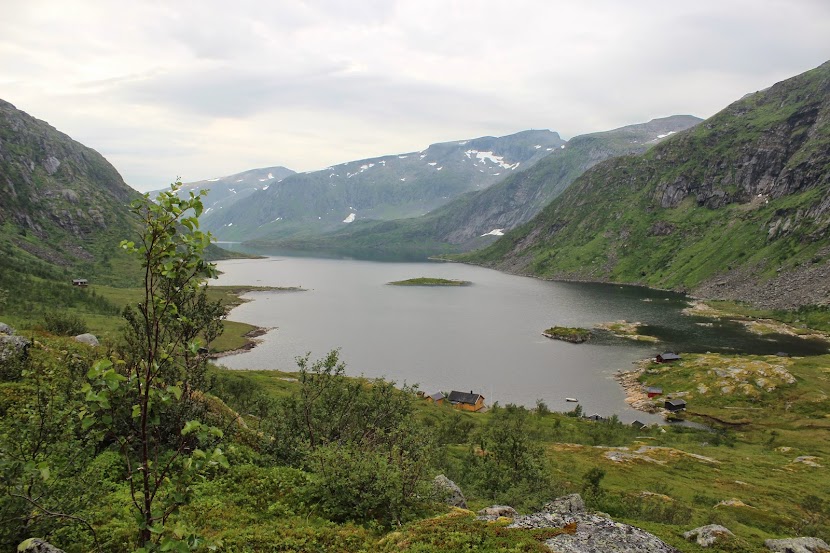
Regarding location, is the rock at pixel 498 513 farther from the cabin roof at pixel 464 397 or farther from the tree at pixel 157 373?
the cabin roof at pixel 464 397

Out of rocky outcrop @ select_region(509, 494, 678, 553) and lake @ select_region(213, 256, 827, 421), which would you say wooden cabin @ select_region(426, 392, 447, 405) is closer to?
lake @ select_region(213, 256, 827, 421)

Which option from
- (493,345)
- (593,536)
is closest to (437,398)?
(493,345)

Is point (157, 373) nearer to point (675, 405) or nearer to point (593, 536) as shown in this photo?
point (593, 536)

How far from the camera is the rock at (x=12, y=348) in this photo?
2506 cm

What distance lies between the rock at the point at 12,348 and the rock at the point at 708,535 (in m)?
37.5

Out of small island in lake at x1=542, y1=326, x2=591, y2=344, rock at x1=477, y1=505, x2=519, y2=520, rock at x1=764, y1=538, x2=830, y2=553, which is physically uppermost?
rock at x1=477, y1=505, x2=519, y2=520

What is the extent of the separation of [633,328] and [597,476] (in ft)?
409

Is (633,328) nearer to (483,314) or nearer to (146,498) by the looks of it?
(483,314)

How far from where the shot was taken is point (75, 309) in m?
113

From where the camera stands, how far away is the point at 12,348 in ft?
84.6

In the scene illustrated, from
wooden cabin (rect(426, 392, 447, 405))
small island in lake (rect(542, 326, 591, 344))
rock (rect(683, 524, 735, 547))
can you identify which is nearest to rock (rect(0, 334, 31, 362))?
rock (rect(683, 524, 735, 547))

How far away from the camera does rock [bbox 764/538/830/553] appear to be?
2270 centimetres

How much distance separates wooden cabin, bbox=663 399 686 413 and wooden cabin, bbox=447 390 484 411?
124 feet

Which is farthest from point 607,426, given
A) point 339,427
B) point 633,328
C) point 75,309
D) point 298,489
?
point 75,309
